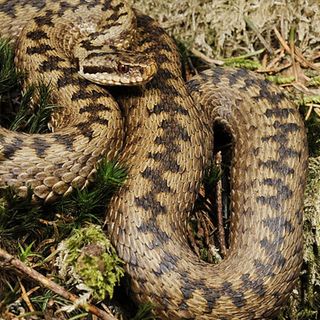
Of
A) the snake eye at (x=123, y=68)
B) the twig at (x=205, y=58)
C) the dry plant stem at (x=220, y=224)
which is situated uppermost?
the snake eye at (x=123, y=68)

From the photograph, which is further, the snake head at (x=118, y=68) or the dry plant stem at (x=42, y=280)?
the snake head at (x=118, y=68)

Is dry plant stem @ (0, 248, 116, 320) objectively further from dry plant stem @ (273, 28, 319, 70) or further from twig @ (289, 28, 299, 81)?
dry plant stem @ (273, 28, 319, 70)

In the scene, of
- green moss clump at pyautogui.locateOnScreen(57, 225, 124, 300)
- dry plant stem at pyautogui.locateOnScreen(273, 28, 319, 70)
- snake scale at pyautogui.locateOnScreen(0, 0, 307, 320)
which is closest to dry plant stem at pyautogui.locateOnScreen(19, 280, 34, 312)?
green moss clump at pyautogui.locateOnScreen(57, 225, 124, 300)

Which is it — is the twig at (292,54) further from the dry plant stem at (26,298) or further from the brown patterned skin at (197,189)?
the dry plant stem at (26,298)

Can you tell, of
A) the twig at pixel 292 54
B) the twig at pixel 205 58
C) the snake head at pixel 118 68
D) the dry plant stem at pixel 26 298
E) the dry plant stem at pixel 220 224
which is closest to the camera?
the dry plant stem at pixel 26 298

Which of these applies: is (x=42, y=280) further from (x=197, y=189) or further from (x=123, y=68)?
(x=123, y=68)

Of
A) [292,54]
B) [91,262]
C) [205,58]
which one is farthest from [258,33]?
[91,262]

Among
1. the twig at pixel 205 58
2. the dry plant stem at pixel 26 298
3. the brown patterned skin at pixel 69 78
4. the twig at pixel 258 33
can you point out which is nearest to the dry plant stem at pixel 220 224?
the brown patterned skin at pixel 69 78
